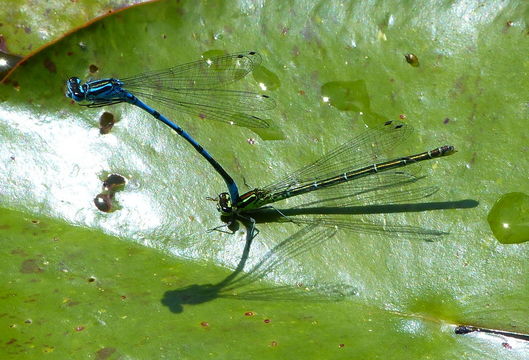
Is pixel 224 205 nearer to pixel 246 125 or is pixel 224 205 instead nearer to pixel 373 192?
pixel 246 125

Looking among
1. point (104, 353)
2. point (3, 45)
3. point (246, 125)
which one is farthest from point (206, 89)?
point (3, 45)

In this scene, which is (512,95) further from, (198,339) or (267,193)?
(198,339)

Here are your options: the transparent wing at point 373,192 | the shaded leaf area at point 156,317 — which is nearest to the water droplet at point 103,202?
the shaded leaf area at point 156,317

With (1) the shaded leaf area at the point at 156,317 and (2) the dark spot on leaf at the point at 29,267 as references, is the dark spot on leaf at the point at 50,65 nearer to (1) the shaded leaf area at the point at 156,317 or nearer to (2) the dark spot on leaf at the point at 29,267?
(1) the shaded leaf area at the point at 156,317

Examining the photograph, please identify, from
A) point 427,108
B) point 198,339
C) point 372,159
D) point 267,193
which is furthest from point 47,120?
point 427,108

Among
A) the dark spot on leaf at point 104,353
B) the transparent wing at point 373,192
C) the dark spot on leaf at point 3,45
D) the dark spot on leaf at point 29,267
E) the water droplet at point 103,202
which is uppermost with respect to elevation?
the dark spot on leaf at point 3,45

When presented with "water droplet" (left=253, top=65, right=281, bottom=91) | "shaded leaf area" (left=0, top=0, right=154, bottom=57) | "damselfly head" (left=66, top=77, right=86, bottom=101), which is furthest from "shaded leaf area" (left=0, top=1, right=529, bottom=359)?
"shaded leaf area" (left=0, top=0, right=154, bottom=57)
